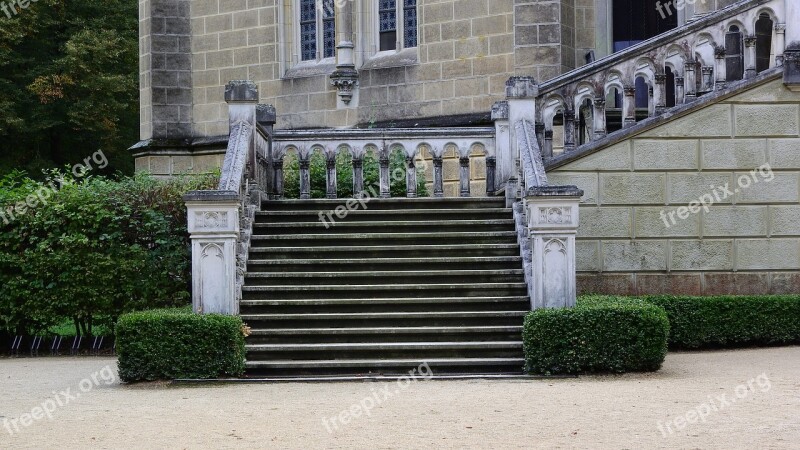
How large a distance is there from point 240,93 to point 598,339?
581 centimetres

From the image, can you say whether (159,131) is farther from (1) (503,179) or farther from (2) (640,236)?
(2) (640,236)

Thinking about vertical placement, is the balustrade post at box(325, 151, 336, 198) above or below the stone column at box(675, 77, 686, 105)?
below

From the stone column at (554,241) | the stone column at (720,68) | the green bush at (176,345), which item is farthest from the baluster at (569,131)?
the green bush at (176,345)

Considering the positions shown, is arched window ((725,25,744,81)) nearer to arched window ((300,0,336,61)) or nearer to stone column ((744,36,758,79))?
stone column ((744,36,758,79))

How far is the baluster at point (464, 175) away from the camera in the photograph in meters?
17.0

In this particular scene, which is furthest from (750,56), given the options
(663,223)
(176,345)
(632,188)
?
(176,345)

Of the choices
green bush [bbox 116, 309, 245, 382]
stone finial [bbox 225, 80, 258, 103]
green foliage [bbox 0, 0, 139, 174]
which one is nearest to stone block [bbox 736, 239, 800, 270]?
stone finial [bbox 225, 80, 258, 103]

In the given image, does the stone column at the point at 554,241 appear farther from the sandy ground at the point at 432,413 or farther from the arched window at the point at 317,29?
the arched window at the point at 317,29

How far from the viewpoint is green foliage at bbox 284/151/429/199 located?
18031 mm

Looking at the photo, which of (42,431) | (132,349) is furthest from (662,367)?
(42,431)

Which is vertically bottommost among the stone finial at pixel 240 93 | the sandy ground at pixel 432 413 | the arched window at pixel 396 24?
→ the sandy ground at pixel 432 413

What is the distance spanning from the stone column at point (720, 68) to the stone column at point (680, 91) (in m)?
0.42

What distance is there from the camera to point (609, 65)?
16.4m

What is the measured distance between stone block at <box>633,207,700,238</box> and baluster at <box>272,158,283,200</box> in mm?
4750
